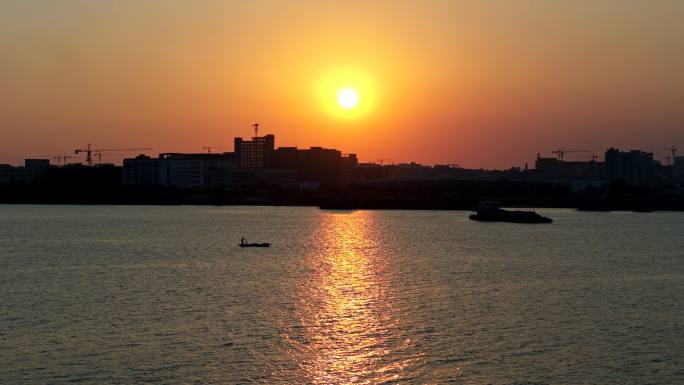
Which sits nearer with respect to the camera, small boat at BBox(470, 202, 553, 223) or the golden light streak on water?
the golden light streak on water

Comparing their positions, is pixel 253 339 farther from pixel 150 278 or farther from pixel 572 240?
pixel 572 240

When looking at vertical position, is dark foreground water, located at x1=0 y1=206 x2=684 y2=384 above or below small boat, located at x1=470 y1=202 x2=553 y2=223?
below

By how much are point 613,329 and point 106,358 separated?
25275 mm

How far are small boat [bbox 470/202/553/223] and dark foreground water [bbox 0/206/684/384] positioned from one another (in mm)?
79734

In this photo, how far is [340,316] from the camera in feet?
167

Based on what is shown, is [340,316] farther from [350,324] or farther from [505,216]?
[505,216]

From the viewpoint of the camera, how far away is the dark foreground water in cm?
3769

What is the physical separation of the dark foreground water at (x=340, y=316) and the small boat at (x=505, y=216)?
79.7 metres

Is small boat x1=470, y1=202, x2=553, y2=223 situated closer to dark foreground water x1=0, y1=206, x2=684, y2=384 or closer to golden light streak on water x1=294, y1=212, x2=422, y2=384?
dark foreground water x1=0, y1=206, x2=684, y2=384

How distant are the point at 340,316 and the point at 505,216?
139 m

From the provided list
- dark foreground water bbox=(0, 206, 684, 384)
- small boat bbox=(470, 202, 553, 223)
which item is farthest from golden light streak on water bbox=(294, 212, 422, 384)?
small boat bbox=(470, 202, 553, 223)

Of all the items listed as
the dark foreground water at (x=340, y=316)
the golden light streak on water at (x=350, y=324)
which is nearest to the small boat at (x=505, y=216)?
the dark foreground water at (x=340, y=316)

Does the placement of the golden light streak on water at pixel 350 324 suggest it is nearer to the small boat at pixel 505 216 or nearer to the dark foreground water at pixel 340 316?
the dark foreground water at pixel 340 316

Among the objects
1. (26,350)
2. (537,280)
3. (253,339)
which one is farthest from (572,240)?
(26,350)
